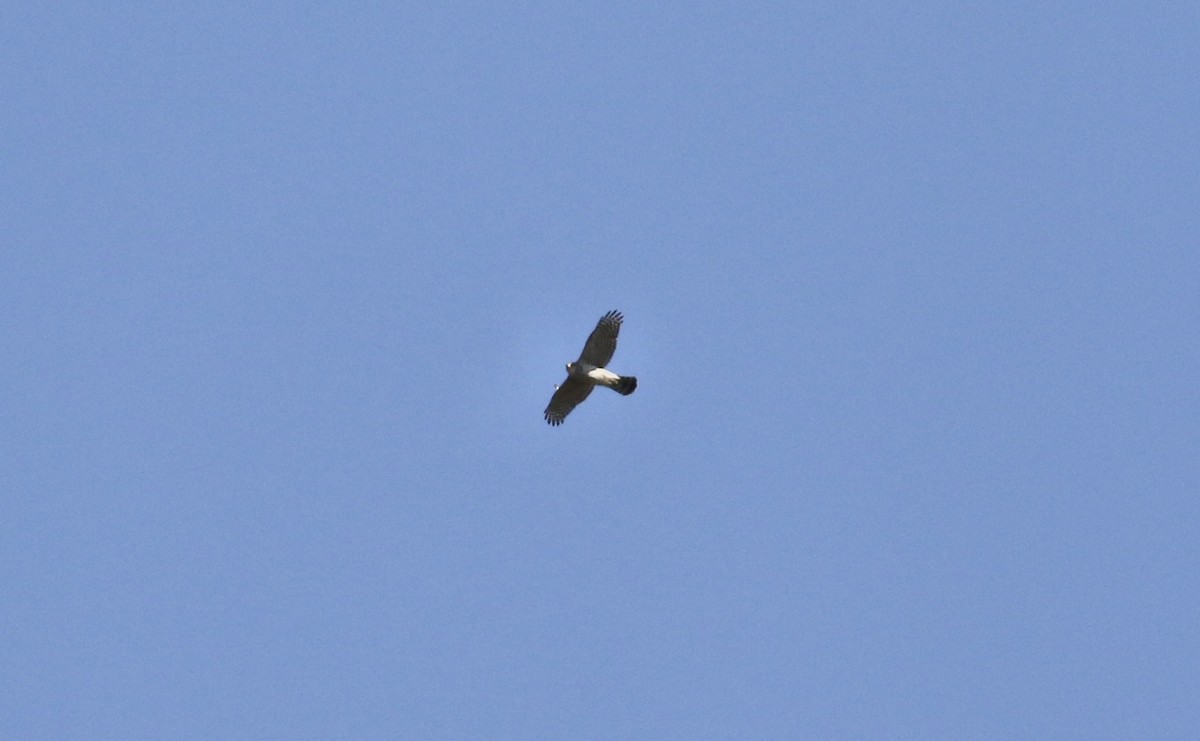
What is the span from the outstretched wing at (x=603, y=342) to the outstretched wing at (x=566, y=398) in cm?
72

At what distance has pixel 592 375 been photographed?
236ft

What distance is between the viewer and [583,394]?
7319 centimetres

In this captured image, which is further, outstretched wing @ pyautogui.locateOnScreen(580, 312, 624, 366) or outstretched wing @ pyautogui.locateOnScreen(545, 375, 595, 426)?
outstretched wing @ pyautogui.locateOnScreen(545, 375, 595, 426)

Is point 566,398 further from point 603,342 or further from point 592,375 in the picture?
point 603,342

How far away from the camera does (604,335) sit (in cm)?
7138

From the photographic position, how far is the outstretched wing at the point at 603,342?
71.3 meters

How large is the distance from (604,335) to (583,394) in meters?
2.37

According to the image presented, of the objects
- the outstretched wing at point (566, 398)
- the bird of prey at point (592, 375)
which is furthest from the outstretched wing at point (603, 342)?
the outstretched wing at point (566, 398)

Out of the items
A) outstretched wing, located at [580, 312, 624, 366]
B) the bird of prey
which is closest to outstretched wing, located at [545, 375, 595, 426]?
the bird of prey

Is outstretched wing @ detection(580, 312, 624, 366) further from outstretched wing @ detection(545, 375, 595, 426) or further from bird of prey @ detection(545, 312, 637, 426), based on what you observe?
outstretched wing @ detection(545, 375, 595, 426)

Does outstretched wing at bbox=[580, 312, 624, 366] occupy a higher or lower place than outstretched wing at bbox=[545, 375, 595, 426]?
higher

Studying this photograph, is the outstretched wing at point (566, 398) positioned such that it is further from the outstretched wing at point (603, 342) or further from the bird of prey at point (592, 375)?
the outstretched wing at point (603, 342)

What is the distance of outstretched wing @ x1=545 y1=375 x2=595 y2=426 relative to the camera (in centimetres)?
7275

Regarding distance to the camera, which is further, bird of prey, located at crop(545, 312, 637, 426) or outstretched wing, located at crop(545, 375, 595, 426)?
outstretched wing, located at crop(545, 375, 595, 426)
